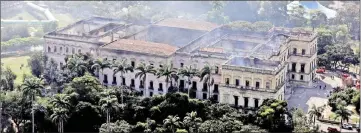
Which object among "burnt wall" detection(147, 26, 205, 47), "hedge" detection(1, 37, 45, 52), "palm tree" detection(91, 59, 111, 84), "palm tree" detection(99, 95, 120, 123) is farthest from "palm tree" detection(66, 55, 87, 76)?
"hedge" detection(1, 37, 45, 52)

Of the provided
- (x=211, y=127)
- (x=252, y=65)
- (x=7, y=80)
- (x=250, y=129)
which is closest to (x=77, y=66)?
(x=7, y=80)

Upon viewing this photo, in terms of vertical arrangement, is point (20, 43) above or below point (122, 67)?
above

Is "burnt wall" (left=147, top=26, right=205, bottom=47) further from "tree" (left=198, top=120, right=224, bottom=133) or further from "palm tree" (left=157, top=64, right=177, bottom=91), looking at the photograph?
"tree" (left=198, top=120, right=224, bottom=133)

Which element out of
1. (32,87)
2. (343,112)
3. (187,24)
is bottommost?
(343,112)

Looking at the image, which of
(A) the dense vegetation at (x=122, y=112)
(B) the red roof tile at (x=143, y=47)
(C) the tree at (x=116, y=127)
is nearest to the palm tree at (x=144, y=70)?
(A) the dense vegetation at (x=122, y=112)

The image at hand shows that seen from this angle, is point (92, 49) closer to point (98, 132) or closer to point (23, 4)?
point (98, 132)

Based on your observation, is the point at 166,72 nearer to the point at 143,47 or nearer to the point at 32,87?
the point at 143,47

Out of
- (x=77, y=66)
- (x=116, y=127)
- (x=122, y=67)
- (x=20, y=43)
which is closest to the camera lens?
(x=116, y=127)
